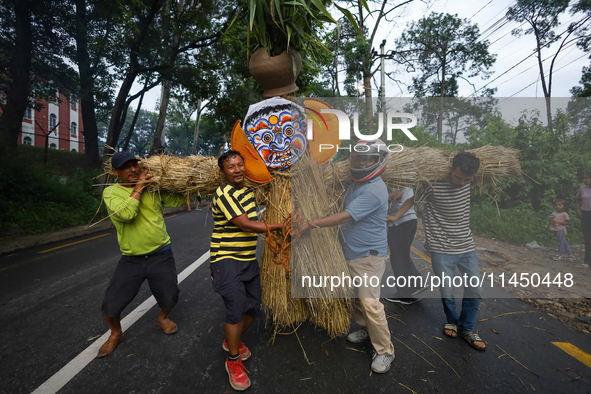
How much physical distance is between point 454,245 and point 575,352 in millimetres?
1126

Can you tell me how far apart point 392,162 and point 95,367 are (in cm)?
267

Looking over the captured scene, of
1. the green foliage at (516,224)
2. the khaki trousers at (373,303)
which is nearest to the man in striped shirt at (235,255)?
the khaki trousers at (373,303)

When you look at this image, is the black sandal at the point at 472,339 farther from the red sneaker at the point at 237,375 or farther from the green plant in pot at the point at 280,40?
the green plant in pot at the point at 280,40

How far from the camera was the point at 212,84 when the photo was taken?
10672 millimetres

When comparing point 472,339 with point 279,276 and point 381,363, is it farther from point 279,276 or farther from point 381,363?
point 279,276

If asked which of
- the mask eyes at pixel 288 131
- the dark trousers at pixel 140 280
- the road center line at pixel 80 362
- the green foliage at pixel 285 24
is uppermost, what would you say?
the green foliage at pixel 285 24

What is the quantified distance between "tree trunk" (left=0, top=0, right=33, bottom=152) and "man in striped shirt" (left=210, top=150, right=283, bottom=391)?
916 cm

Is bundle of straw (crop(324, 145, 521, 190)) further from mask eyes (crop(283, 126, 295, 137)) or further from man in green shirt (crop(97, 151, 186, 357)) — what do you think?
man in green shirt (crop(97, 151, 186, 357))

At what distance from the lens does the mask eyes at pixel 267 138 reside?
2072 millimetres

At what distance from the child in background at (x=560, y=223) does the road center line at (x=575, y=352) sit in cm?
69

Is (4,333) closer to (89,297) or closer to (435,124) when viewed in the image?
(89,297)

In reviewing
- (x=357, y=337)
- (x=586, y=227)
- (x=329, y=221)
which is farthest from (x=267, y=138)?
(x=586, y=227)

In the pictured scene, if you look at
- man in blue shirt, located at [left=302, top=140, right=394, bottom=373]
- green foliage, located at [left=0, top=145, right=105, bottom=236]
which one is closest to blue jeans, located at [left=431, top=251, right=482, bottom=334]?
man in blue shirt, located at [left=302, top=140, right=394, bottom=373]

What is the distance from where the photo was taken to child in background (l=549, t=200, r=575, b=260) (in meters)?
2.19
